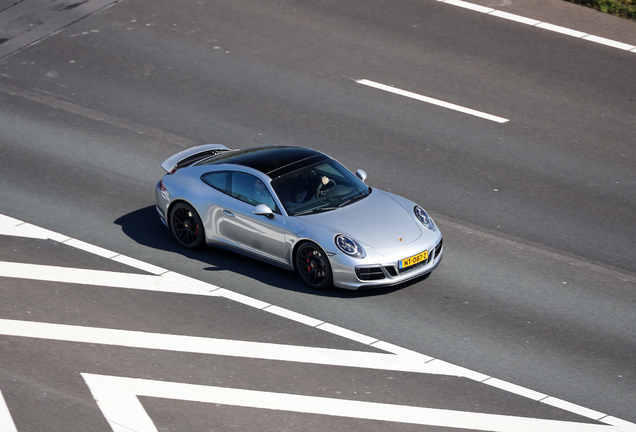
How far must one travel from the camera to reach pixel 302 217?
1123 cm

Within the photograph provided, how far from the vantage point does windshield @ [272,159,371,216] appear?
1147 centimetres

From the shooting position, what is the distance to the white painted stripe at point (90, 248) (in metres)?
12.1

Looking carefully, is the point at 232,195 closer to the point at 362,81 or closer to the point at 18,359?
the point at 18,359

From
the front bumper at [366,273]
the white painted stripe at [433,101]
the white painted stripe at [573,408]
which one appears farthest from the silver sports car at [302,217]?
the white painted stripe at [433,101]

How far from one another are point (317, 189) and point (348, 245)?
1159mm

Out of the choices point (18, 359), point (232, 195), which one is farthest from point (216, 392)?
point (232, 195)

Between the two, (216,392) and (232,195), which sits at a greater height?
(232,195)

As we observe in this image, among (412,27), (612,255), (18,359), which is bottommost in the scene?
(18,359)

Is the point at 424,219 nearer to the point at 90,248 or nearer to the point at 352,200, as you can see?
the point at 352,200

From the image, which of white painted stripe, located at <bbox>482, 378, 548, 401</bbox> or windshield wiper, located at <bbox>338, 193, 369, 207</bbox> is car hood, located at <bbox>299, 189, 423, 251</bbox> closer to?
windshield wiper, located at <bbox>338, 193, 369, 207</bbox>

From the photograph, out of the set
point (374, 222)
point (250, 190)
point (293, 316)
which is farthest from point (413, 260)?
point (250, 190)

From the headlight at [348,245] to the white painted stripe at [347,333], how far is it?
0.89 m

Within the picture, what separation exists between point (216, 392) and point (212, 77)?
855 cm

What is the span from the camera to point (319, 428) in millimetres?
8703
